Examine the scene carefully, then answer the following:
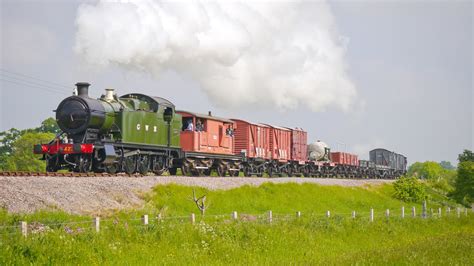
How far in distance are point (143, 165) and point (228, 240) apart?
11354mm

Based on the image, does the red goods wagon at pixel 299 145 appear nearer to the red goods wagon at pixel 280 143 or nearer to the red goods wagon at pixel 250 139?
the red goods wagon at pixel 280 143

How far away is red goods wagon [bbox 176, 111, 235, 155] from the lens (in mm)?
32094

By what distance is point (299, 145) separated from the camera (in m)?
49.0

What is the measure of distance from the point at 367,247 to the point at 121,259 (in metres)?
10.6

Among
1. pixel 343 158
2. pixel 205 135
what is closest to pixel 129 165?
pixel 205 135

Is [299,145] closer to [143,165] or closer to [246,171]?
[246,171]

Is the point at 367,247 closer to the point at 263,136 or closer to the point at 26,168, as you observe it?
the point at 263,136

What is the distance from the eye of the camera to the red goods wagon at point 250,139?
3912 cm

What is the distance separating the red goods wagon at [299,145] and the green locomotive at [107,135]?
19.6m

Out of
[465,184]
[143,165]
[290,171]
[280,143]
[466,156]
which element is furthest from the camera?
[466,156]

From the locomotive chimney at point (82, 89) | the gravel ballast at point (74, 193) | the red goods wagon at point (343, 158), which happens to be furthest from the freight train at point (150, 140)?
the red goods wagon at point (343, 158)

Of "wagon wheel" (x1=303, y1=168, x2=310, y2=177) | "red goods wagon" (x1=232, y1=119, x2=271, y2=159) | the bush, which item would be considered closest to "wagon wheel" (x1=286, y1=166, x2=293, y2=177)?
"wagon wheel" (x1=303, y1=168, x2=310, y2=177)

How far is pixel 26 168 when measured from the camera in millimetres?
66688

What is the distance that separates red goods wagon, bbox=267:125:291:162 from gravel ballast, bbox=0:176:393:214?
17775 mm
